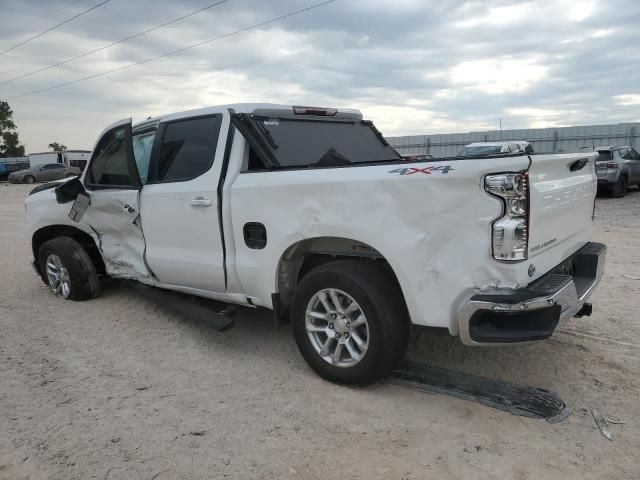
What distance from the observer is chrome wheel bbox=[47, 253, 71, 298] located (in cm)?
588

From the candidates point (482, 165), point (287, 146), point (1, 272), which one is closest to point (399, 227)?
point (482, 165)

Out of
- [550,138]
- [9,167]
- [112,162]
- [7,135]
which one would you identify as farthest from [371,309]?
[7,135]

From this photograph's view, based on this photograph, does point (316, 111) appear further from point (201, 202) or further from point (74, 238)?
point (74, 238)

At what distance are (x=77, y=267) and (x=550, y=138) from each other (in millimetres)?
21616

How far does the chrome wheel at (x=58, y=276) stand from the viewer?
588cm

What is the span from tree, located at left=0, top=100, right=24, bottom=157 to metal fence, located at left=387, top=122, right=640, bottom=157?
186 feet

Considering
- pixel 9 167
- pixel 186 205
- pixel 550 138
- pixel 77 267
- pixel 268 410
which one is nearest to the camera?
pixel 268 410

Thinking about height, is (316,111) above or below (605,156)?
above

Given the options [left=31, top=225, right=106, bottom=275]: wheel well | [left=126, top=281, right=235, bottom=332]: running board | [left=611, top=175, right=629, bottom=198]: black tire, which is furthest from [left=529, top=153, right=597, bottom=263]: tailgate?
[left=611, top=175, right=629, bottom=198]: black tire

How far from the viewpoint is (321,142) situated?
4629 mm

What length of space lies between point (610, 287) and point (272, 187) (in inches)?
171

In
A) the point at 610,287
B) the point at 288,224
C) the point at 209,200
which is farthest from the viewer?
the point at 610,287

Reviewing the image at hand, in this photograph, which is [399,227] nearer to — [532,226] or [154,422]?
[532,226]

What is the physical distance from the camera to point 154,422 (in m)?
3.31
